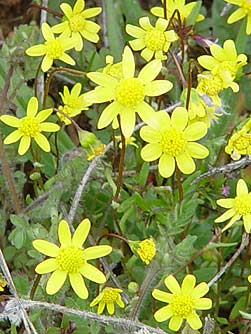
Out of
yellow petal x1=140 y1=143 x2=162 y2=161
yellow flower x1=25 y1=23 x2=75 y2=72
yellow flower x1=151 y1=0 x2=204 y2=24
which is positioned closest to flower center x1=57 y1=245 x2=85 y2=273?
yellow petal x1=140 y1=143 x2=162 y2=161

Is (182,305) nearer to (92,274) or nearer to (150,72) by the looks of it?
(92,274)

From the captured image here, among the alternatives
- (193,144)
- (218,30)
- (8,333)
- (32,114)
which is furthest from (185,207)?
(218,30)

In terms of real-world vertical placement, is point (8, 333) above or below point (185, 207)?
below

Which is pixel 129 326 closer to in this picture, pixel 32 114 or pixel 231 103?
pixel 32 114

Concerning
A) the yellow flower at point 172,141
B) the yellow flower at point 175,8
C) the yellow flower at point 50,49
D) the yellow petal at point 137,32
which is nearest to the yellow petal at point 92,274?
the yellow flower at point 172,141

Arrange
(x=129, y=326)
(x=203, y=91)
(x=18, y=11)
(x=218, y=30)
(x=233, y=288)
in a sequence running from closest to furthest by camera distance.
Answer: (x=129, y=326) < (x=203, y=91) < (x=233, y=288) < (x=218, y=30) < (x=18, y=11)

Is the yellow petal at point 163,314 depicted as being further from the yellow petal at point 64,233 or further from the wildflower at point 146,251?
the yellow petal at point 64,233
